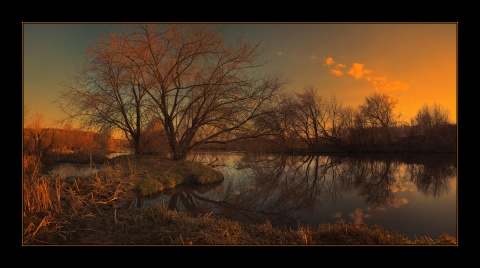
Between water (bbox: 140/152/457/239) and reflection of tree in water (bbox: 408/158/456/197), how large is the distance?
0.03 m

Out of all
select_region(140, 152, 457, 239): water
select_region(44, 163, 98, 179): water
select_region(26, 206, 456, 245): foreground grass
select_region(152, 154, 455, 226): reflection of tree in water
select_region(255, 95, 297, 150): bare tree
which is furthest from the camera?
select_region(255, 95, 297, 150): bare tree

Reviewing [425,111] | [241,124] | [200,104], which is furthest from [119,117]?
[425,111]

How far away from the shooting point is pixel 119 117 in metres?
11.2

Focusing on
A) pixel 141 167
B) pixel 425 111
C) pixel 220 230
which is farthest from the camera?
pixel 425 111

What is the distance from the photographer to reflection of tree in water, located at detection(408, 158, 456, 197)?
7559mm

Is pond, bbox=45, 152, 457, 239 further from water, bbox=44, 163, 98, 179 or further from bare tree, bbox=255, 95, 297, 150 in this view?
bare tree, bbox=255, 95, 297, 150

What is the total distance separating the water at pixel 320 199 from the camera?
198 inches

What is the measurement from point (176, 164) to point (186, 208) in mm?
3970

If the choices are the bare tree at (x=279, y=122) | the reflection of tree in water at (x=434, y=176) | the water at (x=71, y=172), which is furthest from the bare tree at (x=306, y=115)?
the water at (x=71, y=172)

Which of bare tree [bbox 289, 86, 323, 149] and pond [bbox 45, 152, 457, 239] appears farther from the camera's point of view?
bare tree [bbox 289, 86, 323, 149]

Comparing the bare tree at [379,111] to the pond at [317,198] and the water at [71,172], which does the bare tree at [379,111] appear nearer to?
the pond at [317,198]

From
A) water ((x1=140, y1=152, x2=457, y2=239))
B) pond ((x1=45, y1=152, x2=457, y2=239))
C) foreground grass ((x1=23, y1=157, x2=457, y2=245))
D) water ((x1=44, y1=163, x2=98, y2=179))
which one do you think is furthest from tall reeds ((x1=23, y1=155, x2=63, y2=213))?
water ((x1=44, y1=163, x2=98, y2=179))

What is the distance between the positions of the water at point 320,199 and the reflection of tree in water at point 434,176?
28 millimetres

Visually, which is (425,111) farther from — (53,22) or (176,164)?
(53,22)
